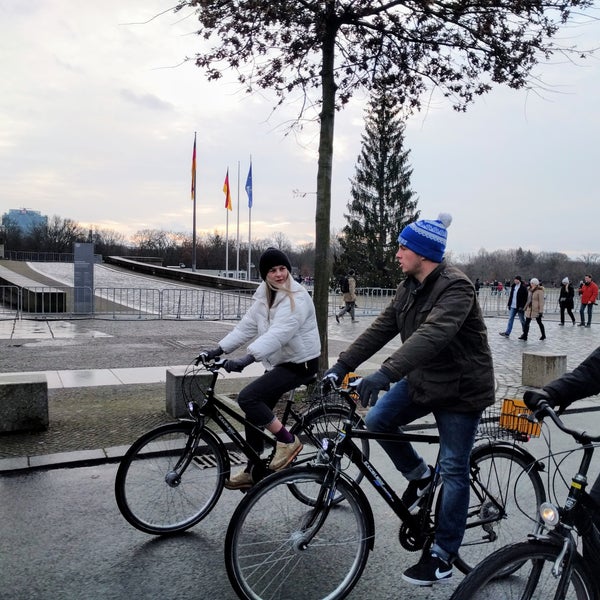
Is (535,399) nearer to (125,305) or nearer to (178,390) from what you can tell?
(178,390)

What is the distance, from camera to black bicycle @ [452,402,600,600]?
227 cm

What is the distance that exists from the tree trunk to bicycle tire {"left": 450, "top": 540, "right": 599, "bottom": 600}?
5.77 meters

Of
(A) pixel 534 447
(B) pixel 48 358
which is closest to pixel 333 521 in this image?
(A) pixel 534 447

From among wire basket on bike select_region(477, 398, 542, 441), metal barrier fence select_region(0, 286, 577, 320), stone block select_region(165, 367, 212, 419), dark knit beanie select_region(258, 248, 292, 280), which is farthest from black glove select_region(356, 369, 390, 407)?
metal barrier fence select_region(0, 286, 577, 320)

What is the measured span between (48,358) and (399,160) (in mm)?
46315

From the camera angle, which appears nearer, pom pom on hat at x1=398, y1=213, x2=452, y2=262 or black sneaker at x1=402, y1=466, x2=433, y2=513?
pom pom on hat at x1=398, y1=213, x2=452, y2=262

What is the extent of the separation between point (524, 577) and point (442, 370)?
113 centimetres

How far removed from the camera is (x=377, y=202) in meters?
53.8

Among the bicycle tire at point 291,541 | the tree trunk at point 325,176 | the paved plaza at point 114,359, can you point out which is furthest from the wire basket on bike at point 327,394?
the tree trunk at point 325,176

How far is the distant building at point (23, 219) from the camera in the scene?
107 metres

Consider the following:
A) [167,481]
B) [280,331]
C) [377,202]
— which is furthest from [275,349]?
[377,202]

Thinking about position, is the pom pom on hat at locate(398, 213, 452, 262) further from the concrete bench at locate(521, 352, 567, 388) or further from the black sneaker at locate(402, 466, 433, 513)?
the concrete bench at locate(521, 352, 567, 388)

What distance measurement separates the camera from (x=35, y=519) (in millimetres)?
4203

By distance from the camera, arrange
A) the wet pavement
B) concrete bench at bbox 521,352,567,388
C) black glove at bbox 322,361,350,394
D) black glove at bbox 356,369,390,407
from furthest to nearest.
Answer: concrete bench at bbox 521,352,567,388 → the wet pavement → black glove at bbox 322,361,350,394 → black glove at bbox 356,369,390,407
